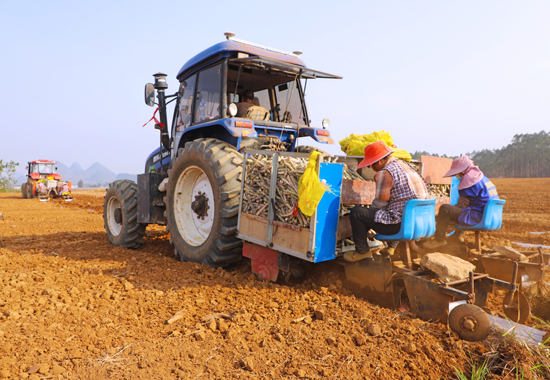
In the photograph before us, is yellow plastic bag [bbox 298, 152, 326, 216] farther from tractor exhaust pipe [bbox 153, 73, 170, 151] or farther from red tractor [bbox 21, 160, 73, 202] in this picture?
red tractor [bbox 21, 160, 73, 202]

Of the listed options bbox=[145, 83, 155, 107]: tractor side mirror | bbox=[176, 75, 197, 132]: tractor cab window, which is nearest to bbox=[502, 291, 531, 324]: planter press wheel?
bbox=[176, 75, 197, 132]: tractor cab window

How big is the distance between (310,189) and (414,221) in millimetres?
963

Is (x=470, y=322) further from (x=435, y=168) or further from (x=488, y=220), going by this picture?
(x=435, y=168)

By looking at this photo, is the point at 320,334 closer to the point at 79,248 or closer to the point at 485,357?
the point at 485,357

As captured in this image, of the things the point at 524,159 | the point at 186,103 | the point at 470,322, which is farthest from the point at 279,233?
the point at 524,159

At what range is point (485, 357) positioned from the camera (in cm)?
247

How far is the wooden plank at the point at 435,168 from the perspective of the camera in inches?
175

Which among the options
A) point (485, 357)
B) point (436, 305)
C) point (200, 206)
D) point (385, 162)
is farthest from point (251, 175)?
point (485, 357)

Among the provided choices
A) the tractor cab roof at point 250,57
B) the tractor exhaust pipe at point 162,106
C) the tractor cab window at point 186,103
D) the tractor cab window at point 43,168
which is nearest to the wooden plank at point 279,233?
the tractor cab roof at point 250,57

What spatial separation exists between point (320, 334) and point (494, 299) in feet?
6.70

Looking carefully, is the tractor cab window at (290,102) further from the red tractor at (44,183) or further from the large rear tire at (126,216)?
the red tractor at (44,183)

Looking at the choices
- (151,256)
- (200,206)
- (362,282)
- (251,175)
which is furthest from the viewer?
(151,256)

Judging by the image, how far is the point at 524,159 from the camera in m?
49.2

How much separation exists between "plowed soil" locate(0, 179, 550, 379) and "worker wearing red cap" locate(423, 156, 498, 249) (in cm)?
137
